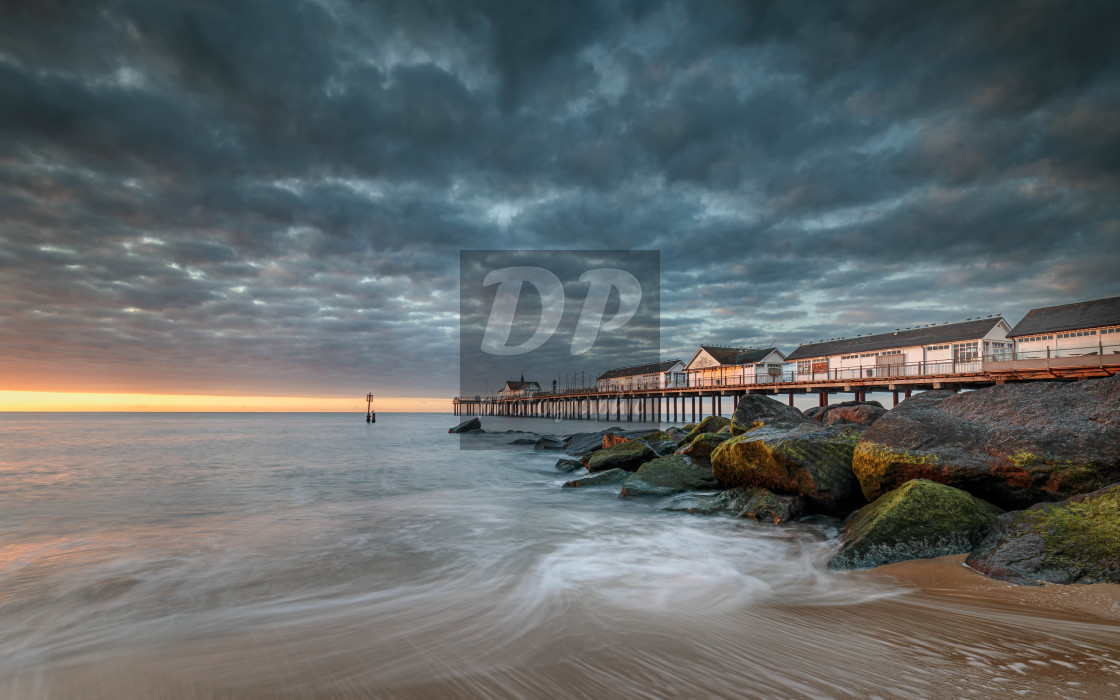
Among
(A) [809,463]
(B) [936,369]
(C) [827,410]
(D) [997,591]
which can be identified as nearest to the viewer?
(D) [997,591]

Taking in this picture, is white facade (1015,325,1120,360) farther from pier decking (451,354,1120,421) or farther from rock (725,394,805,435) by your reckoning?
rock (725,394,805,435)

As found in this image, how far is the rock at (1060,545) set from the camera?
4.51 meters

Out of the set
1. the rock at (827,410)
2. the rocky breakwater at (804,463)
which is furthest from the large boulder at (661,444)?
the rocky breakwater at (804,463)

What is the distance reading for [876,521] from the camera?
5.98 meters

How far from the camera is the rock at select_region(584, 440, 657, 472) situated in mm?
15180

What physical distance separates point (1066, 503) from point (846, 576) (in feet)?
7.50

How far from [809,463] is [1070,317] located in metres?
41.6

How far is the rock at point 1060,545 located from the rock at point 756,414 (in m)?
7.32

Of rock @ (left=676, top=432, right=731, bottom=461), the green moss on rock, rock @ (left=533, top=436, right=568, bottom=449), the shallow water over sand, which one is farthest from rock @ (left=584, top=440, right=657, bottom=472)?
rock @ (left=533, top=436, right=568, bottom=449)

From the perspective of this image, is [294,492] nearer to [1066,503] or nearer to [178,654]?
[178,654]

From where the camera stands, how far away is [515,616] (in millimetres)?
5062

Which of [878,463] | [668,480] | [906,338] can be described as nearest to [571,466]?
[668,480]

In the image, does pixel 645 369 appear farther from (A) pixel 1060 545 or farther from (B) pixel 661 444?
(A) pixel 1060 545

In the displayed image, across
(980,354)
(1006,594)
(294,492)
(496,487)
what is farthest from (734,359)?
(1006,594)
